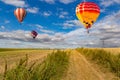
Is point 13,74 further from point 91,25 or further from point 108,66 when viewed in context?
point 91,25

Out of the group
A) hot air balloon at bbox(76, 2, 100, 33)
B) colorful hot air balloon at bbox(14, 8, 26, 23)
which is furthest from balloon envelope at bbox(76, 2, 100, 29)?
colorful hot air balloon at bbox(14, 8, 26, 23)

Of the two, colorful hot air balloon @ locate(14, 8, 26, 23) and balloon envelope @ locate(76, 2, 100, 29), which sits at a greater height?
colorful hot air balloon @ locate(14, 8, 26, 23)

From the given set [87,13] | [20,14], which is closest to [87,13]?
[87,13]

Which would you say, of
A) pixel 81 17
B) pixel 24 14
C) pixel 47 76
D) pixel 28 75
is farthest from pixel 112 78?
pixel 24 14

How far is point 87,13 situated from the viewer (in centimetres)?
3581

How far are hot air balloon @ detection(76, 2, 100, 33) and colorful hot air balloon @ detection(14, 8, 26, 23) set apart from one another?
1703cm

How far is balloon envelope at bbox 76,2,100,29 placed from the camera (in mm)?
35750

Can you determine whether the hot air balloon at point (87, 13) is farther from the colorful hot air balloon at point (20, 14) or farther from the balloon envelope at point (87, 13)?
the colorful hot air balloon at point (20, 14)

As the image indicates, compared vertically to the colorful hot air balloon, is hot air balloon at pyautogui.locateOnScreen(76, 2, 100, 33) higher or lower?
lower

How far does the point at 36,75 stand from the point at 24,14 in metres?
43.4

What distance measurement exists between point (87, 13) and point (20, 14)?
1946cm

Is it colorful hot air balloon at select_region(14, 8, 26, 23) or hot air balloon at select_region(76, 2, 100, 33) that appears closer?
hot air balloon at select_region(76, 2, 100, 33)

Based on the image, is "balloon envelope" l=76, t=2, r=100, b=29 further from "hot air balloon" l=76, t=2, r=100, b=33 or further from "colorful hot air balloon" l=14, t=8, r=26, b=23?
"colorful hot air balloon" l=14, t=8, r=26, b=23

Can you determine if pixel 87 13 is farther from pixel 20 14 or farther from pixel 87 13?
pixel 20 14
